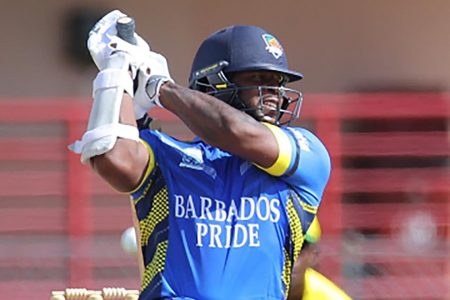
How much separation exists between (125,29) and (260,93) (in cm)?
39

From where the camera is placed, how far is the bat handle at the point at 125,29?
10.1ft

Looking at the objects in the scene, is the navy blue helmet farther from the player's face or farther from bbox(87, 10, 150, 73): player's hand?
bbox(87, 10, 150, 73): player's hand

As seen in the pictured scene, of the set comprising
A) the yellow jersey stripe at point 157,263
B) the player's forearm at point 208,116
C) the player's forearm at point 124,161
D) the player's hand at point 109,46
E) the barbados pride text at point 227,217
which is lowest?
the yellow jersey stripe at point 157,263

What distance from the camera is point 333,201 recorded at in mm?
5969

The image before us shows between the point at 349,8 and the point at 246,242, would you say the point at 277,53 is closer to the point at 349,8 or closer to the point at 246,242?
the point at 246,242

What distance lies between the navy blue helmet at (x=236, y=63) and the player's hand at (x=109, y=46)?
231 millimetres

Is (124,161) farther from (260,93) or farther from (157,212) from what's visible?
(260,93)

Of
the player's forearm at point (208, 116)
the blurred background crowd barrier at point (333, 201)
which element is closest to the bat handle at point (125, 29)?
the player's forearm at point (208, 116)

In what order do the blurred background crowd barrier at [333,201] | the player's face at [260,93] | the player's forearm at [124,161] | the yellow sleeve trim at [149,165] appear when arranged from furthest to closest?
the blurred background crowd barrier at [333,201], the player's face at [260,93], the yellow sleeve trim at [149,165], the player's forearm at [124,161]

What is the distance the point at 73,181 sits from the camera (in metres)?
5.98

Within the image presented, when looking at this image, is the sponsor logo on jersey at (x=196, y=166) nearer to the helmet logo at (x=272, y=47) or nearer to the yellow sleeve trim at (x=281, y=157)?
the yellow sleeve trim at (x=281, y=157)

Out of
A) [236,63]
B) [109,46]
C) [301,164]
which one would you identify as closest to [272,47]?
[236,63]

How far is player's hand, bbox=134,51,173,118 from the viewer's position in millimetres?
3049

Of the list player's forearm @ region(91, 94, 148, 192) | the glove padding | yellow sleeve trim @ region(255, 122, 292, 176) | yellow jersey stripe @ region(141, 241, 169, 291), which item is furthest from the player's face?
yellow jersey stripe @ region(141, 241, 169, 291)
